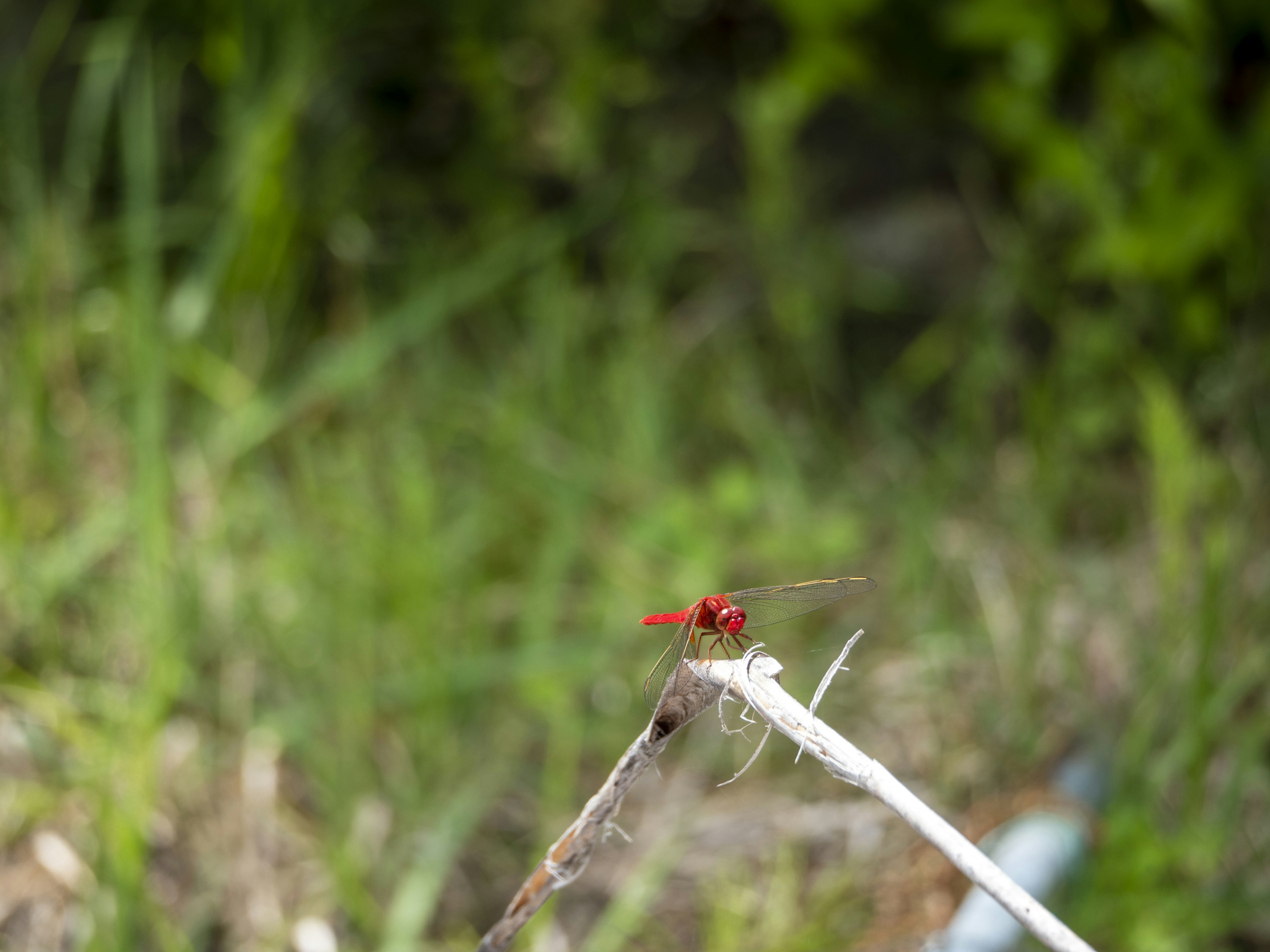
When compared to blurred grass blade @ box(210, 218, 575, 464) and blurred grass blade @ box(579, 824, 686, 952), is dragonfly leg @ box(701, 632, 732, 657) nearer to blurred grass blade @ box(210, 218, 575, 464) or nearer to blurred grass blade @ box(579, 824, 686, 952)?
blurred grass blade @ box(579, 824, 686, 952)

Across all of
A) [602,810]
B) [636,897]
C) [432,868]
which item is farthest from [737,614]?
[432,868]

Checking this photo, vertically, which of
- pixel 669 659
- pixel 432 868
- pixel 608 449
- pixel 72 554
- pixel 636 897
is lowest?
pixel 636 897

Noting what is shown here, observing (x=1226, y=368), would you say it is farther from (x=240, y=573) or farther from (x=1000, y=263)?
(x=240, y=573)

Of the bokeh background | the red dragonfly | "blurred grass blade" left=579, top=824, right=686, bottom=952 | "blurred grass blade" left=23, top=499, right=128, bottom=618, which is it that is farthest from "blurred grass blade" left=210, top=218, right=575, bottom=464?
the red dragonfly

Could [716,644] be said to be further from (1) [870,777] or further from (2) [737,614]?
(1) [870,777]

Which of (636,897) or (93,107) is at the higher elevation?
(93,107)

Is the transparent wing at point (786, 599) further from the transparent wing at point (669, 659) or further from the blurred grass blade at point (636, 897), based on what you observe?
the blurred grass blade at point (636, 897)
